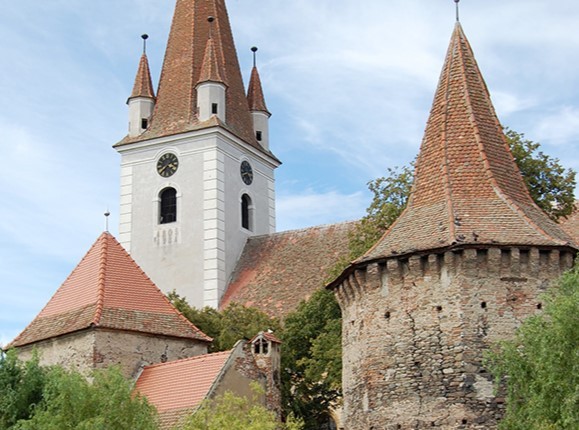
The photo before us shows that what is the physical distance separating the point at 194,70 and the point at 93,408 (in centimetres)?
3132

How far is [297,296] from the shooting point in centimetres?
4334

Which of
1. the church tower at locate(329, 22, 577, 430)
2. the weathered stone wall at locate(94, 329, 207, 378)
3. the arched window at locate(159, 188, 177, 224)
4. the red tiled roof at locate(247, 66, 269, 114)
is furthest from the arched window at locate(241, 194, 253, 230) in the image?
the church tower at locate(329, 22, 577, 430)

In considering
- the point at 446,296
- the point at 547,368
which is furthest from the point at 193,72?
the point at 547,368

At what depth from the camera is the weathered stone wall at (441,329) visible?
21.1 meters

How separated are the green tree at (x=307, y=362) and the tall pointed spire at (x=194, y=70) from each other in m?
16.9

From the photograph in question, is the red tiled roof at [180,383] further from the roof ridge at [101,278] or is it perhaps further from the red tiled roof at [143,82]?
the red tiled roof at [143,82]

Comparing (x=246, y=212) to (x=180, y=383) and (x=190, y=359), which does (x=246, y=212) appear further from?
(x=180, y=383)

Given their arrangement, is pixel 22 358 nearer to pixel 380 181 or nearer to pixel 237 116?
pixel 380 181

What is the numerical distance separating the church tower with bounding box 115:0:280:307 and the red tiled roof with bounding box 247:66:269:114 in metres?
0.37

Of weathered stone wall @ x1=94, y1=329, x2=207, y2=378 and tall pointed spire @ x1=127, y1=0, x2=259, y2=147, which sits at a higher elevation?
tall pointed spire @ x1=127, y1=0, x2=259, y2=147

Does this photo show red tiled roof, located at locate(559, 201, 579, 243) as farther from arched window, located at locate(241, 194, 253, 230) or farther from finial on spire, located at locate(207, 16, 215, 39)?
finial on spire, located at locate(207, 16, 215, 39)

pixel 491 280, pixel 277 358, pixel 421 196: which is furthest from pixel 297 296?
pixel 491 280

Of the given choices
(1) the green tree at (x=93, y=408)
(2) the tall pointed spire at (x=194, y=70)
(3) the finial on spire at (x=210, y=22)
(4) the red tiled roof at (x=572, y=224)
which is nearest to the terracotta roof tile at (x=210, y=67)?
(2) the tall pointed spire at (x=194, y=70)

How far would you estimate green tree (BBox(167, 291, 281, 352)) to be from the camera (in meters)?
33.6
